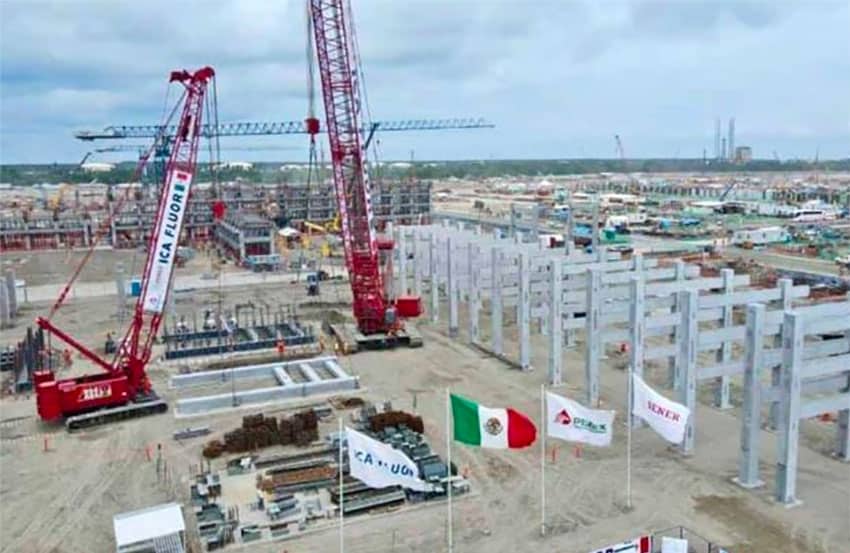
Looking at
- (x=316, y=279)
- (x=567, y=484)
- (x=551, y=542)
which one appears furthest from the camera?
(x=316, y=279)

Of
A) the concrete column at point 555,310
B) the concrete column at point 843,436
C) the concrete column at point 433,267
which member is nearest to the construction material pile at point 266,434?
the concrete column at point 555,310

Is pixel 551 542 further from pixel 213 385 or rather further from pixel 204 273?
pixel 204 273

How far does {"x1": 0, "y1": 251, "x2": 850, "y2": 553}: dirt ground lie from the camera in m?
17.2

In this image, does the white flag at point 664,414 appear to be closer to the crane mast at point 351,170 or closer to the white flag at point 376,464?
the white flag at point 376,464

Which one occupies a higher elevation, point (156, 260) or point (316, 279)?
point (156, 260)

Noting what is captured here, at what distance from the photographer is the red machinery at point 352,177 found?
35344mm

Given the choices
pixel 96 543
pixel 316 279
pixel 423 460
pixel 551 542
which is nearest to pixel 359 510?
pixel 423 460

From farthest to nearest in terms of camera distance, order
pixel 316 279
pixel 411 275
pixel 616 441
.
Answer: pixel 316 279
pixel 411 275
pixel 616 441

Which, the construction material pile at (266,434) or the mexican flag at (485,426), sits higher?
the mexican flag at (485,426)

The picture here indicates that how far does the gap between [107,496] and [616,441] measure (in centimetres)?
1425

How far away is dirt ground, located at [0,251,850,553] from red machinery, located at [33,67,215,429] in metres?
0.79

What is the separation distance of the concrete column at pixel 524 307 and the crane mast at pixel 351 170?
7.97 m

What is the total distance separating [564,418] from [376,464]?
4.62m

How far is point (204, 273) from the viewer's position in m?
61.1
